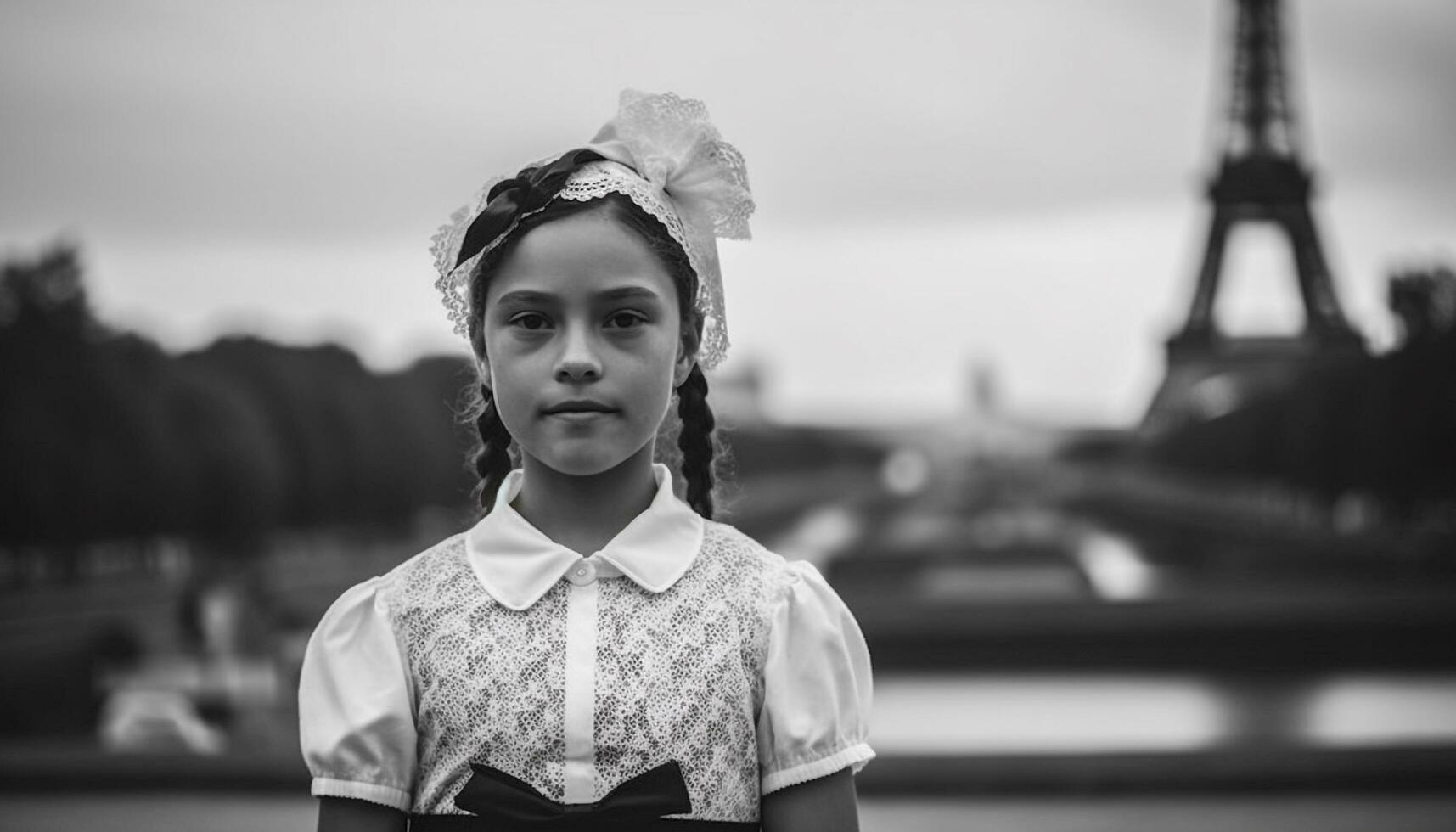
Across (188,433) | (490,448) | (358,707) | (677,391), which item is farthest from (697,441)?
(188,433)

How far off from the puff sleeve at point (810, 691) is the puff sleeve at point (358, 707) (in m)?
0.34

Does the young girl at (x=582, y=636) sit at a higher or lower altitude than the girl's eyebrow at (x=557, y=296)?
lower

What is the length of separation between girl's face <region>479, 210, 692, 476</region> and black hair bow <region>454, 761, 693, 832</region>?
0.94 feet

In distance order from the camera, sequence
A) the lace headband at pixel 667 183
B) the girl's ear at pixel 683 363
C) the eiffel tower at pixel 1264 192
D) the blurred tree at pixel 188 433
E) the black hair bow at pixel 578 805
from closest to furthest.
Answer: the black hair bow at pixel 578 805 → the lace headband at pixel 667 183 → the girl's ear at pixel 683 363 → the blurred tree at pixel 188 433 → the eiffel tower at pixel 1264 192

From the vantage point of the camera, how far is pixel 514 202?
1.53 metres

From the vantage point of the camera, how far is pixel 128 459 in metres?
16.9

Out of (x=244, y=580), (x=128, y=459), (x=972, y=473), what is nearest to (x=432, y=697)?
(x=244, y=580)

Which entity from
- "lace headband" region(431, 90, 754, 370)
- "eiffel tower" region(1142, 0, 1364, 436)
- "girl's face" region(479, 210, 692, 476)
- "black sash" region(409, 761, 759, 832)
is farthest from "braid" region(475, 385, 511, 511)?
"eiffel tower" region(1142, 0, 1364, 436)

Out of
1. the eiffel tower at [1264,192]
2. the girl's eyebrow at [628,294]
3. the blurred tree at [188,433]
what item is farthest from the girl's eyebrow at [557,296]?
the eiffel tower at [1264,192]

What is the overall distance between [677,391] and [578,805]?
1.58ft

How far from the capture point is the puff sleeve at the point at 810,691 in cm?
150

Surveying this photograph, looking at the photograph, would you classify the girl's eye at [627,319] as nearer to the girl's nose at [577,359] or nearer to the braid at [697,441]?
the girl's nose at [577,359]

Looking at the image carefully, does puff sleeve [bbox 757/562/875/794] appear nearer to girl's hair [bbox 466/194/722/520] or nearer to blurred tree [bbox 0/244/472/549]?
girl's hair [bbox 466/194/722/520]

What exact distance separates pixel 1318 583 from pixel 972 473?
26471mm
